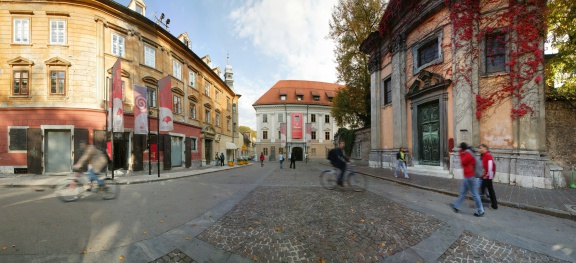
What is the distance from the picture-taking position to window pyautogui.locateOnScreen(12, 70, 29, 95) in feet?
47.4

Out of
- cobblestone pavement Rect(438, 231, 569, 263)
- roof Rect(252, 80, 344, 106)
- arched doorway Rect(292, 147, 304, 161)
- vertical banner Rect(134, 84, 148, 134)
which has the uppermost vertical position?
roof Rect(252, 80, 344, 106)

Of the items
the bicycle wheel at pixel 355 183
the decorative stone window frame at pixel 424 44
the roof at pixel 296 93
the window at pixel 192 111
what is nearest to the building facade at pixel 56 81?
the window at pixel 192 111

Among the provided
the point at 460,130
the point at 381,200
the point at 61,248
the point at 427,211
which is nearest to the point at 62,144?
the point at 61,248

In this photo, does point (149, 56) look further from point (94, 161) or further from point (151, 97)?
point (94, 161)

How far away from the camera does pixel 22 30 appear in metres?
14.6

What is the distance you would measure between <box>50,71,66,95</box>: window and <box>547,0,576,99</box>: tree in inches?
1011

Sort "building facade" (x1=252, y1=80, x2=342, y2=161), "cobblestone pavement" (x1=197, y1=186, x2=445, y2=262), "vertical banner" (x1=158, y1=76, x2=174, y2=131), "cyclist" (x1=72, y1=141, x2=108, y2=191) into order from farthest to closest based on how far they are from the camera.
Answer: "building facade" (x1=252, y1=80, x2=342, y2=161) → "vertical banner" (x1=158, y1=76, x2=174, y2=131) → "cyclist" (x1=72, y1=141, x2=108, y2=191) → "cobblestone pavement" (x1=197, y1=186, x2=445, y2=262)

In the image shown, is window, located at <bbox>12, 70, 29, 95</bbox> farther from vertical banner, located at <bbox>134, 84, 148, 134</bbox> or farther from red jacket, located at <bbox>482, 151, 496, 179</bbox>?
red jacket, located at <bbox>482, 151, 496, 179</bbox>

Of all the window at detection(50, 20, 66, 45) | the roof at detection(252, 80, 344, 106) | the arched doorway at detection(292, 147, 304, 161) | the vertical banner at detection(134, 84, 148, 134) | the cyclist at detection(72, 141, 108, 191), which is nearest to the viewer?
the cyclist at detection(72, 141, 108, 191)

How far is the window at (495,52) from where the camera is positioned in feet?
34.8

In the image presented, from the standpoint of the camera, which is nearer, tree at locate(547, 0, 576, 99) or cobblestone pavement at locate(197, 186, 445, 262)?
cobblestone pavement at locate(197, 186, 445, 262)

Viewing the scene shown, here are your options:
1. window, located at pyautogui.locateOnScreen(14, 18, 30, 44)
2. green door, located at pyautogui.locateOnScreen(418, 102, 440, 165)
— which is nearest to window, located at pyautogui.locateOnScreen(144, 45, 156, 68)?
window, located at pyautogui.locateOnScreen(14, 18, 30, 44)

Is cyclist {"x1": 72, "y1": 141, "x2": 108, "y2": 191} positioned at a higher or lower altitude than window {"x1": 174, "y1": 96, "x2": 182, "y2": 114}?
lower

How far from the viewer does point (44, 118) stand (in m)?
14.4
